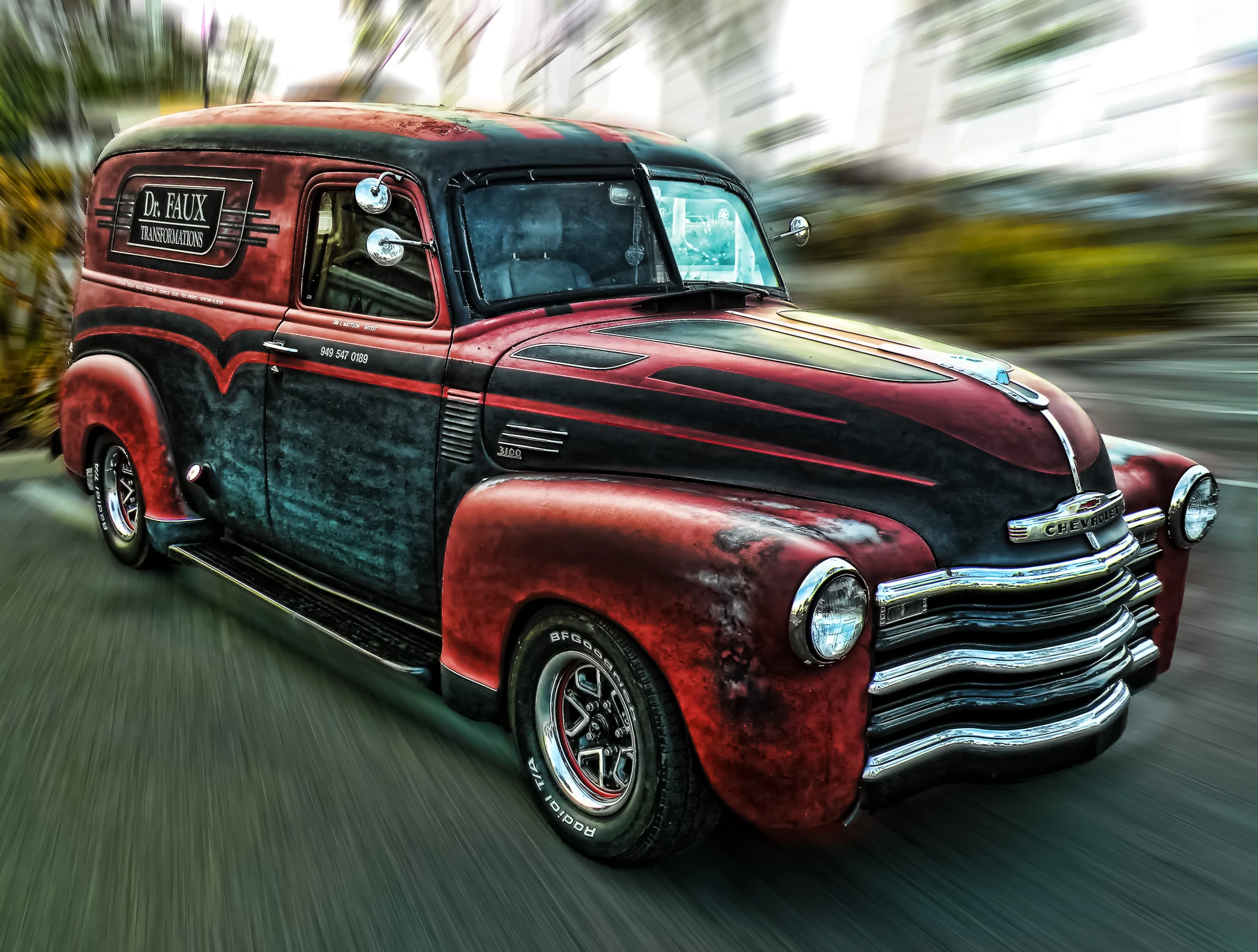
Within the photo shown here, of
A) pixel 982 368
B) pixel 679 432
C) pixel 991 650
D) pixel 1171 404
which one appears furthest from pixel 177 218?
pixel 1171 404

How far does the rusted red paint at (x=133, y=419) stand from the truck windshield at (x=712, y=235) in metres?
2.59

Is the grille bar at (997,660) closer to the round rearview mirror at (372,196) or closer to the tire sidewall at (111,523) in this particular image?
the round rearview mirror at (372,196)

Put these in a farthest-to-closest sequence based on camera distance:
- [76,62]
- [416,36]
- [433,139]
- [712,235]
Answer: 1. [416,36]
2. [76,62]
3. [712,235]
4. [433,139]

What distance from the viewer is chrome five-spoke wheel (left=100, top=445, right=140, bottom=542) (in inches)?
221

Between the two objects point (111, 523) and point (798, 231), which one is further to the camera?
point (111, 523)

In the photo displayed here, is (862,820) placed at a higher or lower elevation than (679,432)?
lower

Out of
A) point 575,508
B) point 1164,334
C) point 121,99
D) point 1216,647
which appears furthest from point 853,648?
point 121,99

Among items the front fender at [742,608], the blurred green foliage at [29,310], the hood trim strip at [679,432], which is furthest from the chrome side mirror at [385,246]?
the blurred green foliage at [29,310]

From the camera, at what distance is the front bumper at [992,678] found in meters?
2.73

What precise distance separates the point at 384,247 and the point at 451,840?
189 centimetres

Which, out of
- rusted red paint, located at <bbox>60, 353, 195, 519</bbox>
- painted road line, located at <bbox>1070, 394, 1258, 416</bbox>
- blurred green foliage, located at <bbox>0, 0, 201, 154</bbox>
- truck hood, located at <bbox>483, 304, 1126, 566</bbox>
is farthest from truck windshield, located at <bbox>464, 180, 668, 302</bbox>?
blurred green foliage, located at <bbox>0, 0, 201, 154</bbox>

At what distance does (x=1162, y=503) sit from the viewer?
12.2 ft

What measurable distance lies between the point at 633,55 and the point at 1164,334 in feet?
20.3

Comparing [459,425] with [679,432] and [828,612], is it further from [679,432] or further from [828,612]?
[828,612]
